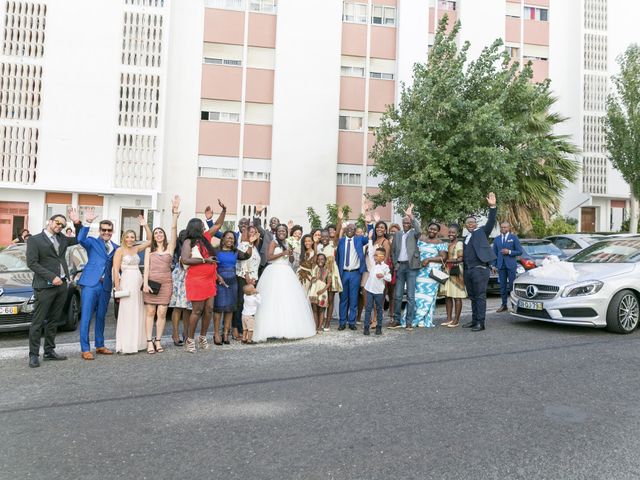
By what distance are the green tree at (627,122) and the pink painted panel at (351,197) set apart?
1270cm

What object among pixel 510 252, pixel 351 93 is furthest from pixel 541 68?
pixel 510 252

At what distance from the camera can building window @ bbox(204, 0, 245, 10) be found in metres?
23.5

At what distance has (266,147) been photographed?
934 inches

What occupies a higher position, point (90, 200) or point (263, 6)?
point (263, 6)

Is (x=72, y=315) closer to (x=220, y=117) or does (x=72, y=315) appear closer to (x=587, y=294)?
(x=587, y=294)

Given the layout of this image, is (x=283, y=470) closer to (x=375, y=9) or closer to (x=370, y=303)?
(x=370, y=303)

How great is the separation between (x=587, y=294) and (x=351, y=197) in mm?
16698

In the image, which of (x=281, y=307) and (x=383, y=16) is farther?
(x=383, y=16)

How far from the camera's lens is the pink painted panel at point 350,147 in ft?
79.0

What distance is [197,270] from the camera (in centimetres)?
709

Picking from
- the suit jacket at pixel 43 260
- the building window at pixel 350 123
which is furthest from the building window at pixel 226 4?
the suit jacket at pixel 43 260

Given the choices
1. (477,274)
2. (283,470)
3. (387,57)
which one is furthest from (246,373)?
(387,57)

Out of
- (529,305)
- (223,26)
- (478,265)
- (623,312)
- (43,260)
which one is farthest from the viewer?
(223,26)

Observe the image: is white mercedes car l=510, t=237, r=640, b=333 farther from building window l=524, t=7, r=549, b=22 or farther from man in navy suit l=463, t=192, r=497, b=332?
building window l=524, t=7, r=549, b=22
